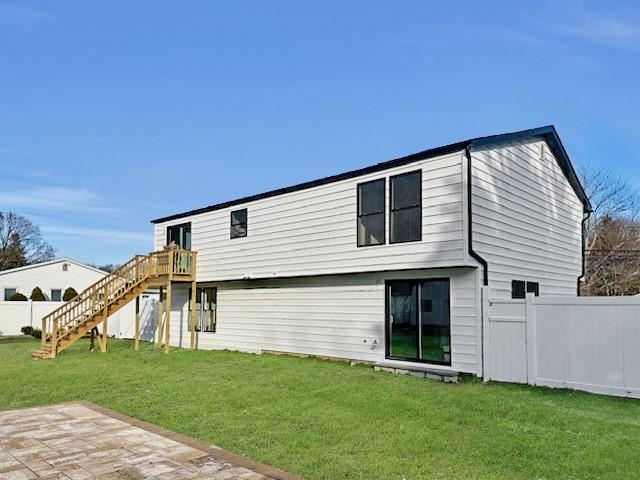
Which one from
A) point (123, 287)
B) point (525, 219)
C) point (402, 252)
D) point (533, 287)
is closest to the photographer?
point (402, 252)

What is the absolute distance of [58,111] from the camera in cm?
1647

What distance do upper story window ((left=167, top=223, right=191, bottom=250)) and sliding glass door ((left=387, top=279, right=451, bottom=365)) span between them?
8.58 m

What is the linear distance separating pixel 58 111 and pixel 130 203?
47.4ft

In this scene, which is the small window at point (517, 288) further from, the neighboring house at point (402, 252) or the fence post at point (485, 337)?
the fence post at point (485, 337)

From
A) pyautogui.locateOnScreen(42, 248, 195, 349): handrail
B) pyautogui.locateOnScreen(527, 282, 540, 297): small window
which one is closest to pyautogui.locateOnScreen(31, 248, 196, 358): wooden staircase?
pyautogui.locateOnScreen(42, 248, 195, 349): handrail

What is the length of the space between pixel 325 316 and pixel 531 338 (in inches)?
208

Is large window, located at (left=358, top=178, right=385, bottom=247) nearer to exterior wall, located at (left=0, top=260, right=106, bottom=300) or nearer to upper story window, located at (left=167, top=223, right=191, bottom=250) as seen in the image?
upper story window, located at (left=167, top=223, right=191, bottom=250)

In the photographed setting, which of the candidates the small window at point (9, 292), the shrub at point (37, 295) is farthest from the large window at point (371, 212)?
the small window at point (9, 292)

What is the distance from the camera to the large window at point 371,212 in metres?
11.3

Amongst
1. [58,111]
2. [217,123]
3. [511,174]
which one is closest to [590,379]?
[511,174]

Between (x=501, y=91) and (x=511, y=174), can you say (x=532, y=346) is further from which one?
(x=501, y=91)

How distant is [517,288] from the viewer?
11109mm

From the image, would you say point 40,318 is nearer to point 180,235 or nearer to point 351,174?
point 180,235

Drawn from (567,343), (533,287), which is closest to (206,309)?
(533,287)
